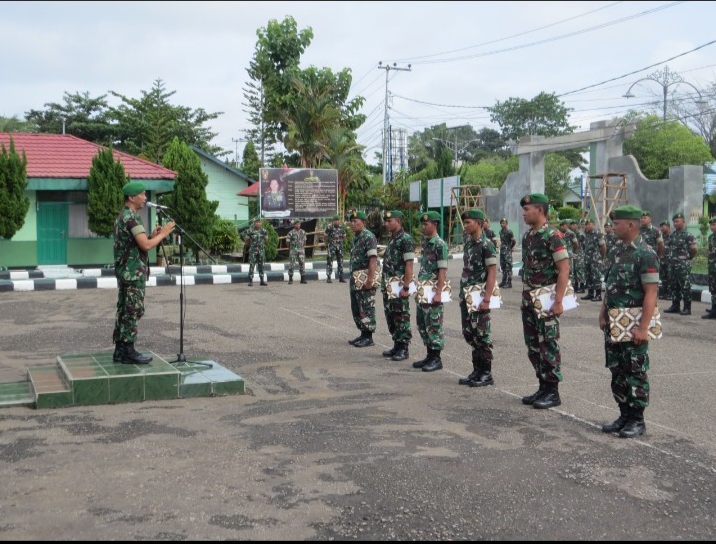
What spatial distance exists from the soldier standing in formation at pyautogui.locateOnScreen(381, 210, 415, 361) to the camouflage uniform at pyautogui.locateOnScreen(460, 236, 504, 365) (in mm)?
1405

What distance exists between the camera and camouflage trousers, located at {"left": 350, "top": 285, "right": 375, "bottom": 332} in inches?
411

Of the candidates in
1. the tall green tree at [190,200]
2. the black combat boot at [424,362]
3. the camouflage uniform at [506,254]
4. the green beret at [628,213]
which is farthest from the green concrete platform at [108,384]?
the tall green tree at [190,200]

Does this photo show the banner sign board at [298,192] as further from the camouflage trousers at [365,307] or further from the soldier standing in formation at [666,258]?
the camouflage trousers at [365,307]

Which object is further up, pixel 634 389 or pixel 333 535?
pixel 634 389

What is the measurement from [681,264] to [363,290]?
24.6 feet

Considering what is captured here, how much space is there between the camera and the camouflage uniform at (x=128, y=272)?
7.66 m

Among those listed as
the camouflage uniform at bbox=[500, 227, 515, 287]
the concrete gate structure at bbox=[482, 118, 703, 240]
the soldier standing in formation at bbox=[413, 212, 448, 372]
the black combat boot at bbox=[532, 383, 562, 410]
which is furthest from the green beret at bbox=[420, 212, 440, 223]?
the concrete gate structure at bbox=[482, 118, 703, 240]

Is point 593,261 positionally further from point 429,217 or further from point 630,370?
point 630,370

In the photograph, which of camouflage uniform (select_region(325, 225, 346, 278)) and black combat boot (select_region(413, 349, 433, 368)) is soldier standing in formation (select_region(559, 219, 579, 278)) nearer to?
camouflage uniform (select_region(325, 225, 346, 278))

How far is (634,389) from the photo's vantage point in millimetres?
5992

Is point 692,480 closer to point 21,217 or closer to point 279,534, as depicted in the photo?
point 279,534

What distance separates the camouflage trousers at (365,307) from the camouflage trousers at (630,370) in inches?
185

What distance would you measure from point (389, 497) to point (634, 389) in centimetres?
243

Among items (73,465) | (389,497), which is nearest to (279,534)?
(389,497)
